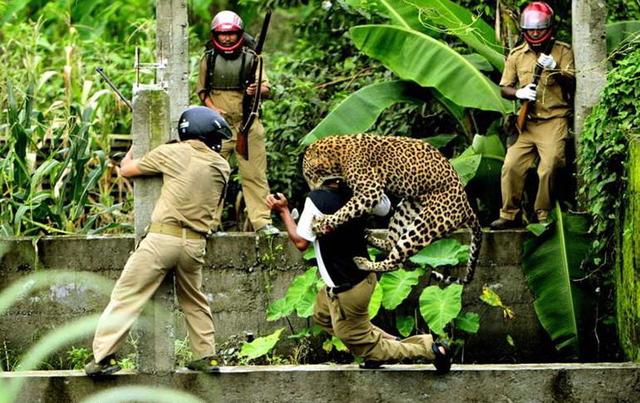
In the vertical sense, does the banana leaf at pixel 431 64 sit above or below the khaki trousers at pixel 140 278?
above

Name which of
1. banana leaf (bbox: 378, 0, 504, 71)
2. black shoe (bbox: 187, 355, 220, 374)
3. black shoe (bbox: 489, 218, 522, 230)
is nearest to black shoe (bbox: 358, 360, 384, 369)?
black shoe (bbox: 187, 355, 220, 374)

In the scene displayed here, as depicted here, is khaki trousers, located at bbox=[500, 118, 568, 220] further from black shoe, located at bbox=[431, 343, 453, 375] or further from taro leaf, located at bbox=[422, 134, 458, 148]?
black shoe, located at bbox=[431, 343, 453, 375]

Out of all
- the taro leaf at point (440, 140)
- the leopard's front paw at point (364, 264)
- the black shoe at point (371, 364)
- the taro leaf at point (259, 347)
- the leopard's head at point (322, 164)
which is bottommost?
the taro leaf at point (259, 347)

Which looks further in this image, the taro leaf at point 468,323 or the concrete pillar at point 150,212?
the taro leaf at point 468,323

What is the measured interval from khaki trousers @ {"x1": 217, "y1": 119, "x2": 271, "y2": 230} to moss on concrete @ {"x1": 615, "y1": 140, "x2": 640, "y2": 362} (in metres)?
2.96

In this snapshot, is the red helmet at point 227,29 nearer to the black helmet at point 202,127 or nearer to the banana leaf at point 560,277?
the black helmet at point 202,127

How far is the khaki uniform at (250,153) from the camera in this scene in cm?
1054

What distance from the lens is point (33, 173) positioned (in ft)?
35.9

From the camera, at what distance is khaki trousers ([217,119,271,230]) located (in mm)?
10602

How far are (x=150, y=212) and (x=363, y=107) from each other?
3.11 meters

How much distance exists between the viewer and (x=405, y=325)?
10039 millimetres

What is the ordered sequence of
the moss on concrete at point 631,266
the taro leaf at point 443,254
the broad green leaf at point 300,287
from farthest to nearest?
the taro leaf at point 443,254 → the broad green leaf at point 300,287 → the moss on concrete at point 631,266

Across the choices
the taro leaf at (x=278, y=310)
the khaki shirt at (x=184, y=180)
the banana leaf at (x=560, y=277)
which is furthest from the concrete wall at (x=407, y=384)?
the taro leaf at (x=278, y=310)

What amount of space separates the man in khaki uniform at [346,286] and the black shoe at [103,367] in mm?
1339
